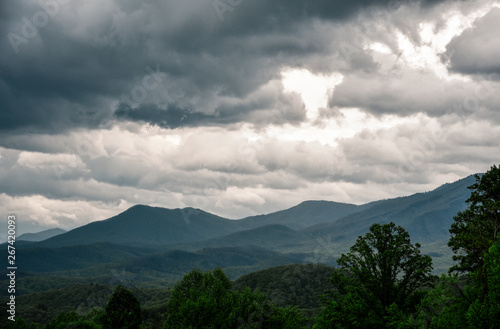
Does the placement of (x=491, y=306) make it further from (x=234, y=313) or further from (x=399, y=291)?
(x=234, y=313)

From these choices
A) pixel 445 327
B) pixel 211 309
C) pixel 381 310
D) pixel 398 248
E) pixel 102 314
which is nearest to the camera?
pixel 445 327

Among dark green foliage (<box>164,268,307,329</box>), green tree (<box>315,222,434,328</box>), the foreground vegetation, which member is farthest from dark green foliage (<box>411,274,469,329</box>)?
dark green foliage (<box>164,268,307,329</box>)

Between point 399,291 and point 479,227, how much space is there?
13.3 meters

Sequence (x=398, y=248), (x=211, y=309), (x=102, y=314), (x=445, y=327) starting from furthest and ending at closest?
(x=102, y=314) < (x=211, y=309) < (x=398, y=248) < (x=445, y=327)

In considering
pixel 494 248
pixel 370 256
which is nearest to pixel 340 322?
pixel 370 256

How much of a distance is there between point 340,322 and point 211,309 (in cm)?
2466

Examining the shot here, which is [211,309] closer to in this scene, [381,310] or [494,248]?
[381,310]

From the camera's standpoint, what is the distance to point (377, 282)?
179 feet

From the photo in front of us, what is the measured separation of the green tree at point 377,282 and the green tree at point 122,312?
151 ft

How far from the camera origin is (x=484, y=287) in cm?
4116

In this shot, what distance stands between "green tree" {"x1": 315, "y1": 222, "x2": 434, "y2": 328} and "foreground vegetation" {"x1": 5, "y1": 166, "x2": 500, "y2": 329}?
0.11 m

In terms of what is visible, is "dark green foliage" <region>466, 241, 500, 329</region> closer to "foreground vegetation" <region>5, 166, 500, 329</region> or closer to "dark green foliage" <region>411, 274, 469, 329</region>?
"foreground vegetation" <region>5, 166, 500, 329</region>

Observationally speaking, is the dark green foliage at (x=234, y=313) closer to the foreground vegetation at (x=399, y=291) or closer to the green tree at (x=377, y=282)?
the foreground vegetation at (x=399, y=291)

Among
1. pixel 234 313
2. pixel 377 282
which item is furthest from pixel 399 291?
pixel 234 313
